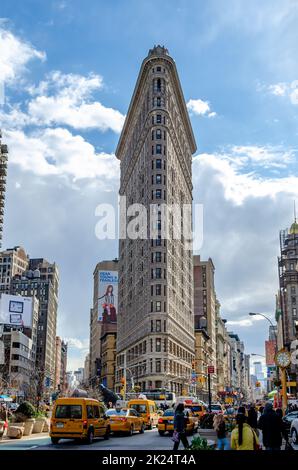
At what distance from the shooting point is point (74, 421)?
2494cm

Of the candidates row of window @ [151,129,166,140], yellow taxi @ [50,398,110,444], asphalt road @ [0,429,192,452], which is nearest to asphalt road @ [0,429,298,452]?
asphalt road @ [0,429,192,452]

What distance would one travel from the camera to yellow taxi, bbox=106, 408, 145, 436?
31.5 metres

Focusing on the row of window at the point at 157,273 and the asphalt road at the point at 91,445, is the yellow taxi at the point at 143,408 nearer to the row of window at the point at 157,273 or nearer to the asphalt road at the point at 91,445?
the asphalt road at the point at 91,445

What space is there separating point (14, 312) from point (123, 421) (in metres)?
91.3

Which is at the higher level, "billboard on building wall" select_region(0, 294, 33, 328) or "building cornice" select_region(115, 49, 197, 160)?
"building cornice" select_region(115, 49, 197, 160)

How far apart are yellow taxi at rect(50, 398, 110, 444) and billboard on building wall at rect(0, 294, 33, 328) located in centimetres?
9465

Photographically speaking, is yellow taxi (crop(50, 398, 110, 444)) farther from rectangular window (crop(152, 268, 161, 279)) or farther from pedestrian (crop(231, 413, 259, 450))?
rectangular window (crop(152, 268, 161, 279))

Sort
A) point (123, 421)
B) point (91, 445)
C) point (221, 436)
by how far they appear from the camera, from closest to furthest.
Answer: point (221, 436)
point (91, 445)
point (123, 421)

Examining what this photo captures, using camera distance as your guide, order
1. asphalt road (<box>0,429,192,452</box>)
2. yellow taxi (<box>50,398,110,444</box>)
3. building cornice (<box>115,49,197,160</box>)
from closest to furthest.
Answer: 1. asphalt road (<box>0,429,192,452</box>)
2. yellow taxi (<box>50,398,110,444</box>)
3. building cornice (<box>115,49,197,160</box>)

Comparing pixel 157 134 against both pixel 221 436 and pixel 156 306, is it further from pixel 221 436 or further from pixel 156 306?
pixel 221 436

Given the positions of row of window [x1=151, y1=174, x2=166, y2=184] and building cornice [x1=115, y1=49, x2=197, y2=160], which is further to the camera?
building cornice [x1=115, y1=49, x2=197, y2=160]

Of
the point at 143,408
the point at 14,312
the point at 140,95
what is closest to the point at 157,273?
the point at 14,312

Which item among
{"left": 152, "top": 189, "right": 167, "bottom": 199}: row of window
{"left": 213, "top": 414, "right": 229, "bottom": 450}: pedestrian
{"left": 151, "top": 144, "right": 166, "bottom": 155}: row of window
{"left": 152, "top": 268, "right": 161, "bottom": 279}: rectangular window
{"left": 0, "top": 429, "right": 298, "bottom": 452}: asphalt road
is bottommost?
{"left": 0, "top": 429, "right": 298, "bottom": 452}: asphalt road
